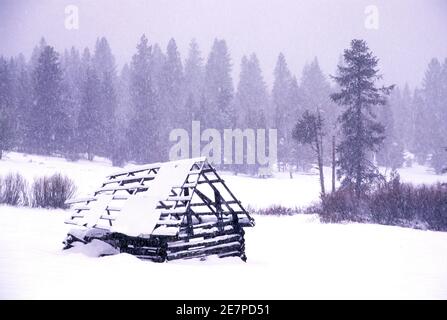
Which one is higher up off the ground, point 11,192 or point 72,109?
point 72,109

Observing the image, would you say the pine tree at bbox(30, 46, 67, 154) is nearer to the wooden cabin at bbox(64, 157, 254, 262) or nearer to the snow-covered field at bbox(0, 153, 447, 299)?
the snow-covered field at bbox(0, 153, 447, 299)

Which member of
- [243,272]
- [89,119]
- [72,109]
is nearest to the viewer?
[243,272]

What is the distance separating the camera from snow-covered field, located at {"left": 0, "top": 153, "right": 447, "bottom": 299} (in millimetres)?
5863

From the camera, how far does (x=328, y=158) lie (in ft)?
193

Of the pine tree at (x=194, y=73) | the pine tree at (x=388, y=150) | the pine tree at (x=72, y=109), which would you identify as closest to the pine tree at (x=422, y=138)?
the pine tree at (x=388, y=150)

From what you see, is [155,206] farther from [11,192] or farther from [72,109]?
[72,109]

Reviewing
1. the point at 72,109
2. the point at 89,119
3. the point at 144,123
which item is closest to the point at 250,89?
the point at 144,123

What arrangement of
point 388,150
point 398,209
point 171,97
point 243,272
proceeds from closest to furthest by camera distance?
point 243,272, point 398,209, point 171,97, point 388,150

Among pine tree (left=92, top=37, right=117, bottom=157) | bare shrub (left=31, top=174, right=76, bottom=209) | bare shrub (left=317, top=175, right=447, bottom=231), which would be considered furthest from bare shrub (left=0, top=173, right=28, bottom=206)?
pine tree (left=92, top=37, right=117, bottom=157)

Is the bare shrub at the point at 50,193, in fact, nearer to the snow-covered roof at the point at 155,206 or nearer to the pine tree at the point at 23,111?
the snow-covered roof at the point at 155,206

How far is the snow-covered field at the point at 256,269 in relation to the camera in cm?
586

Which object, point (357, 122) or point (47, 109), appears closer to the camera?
point (357, 122)

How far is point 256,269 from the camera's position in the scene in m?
8.28
